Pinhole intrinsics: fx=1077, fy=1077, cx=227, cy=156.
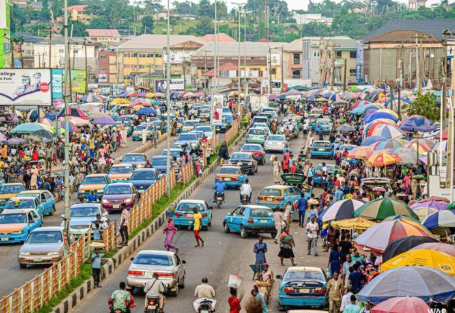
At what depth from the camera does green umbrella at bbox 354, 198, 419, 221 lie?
1177 inches

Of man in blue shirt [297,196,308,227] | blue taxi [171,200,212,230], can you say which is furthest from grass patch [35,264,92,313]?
man in blue shirt [297,196,308,227]

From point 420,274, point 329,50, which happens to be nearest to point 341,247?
point 420,274

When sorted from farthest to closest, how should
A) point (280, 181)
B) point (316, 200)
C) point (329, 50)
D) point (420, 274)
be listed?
point (329, 50) < point (280, 181) < point (316, 200) < point (420, 274)

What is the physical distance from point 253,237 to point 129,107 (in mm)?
Result: 64750

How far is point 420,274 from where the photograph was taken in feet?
64.7

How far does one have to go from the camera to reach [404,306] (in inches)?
698

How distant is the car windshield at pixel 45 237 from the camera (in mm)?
32688

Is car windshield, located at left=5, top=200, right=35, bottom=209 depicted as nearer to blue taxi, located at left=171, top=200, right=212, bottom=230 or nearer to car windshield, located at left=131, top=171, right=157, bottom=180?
blue taxi, located at left=171, top=200, right=212, bottom=230

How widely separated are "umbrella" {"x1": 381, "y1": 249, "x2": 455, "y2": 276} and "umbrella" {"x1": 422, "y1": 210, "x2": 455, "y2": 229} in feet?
18.2

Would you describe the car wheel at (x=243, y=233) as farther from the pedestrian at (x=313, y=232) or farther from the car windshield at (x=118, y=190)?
the car windshield at (x=118, y=190)

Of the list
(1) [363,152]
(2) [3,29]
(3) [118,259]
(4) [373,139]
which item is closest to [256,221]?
(3) [118,259]

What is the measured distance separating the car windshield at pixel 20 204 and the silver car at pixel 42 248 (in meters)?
8.64

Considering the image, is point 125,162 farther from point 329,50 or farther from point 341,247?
point 329,50

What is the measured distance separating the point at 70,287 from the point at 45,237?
180 inches
